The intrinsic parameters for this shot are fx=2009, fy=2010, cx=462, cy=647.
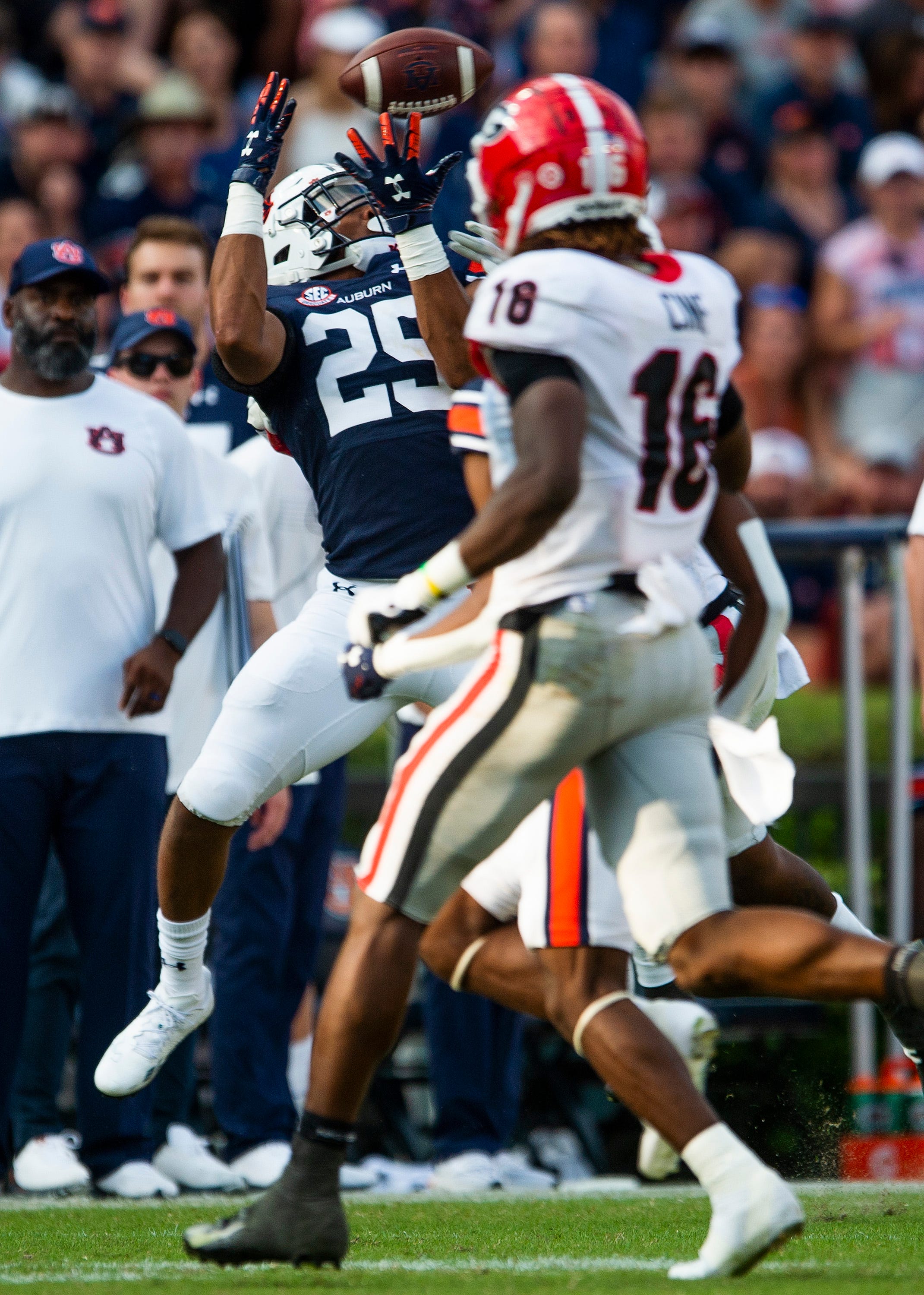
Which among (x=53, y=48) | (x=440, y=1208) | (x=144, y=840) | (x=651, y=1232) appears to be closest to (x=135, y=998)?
(x=144, y=840)

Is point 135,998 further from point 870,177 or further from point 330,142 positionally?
point 870,177

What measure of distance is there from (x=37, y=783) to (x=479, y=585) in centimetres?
204

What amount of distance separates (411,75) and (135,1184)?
2.95 metres

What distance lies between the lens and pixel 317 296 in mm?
4809

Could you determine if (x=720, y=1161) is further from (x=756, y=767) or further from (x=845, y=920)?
(x=845, y=920)

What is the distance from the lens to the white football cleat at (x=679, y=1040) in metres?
3.91

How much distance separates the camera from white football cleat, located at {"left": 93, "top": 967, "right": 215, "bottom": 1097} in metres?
4.57

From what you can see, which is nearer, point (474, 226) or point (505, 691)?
point (505, 691)

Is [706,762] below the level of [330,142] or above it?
below

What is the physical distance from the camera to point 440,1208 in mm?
5121

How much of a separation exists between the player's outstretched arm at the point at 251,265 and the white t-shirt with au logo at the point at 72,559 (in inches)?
41.2

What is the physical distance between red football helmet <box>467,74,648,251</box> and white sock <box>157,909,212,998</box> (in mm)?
1837

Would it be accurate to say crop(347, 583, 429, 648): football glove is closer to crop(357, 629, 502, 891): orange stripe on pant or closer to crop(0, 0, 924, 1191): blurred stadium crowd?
crop(357, 629, 502, 891): orange stripe on pant

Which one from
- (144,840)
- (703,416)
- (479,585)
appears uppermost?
(703,416)
